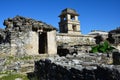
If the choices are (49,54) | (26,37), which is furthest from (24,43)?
(49,54)

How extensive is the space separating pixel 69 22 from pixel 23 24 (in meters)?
22.2

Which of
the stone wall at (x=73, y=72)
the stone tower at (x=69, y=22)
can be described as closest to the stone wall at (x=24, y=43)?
the stone wall at (x=73, y=72)

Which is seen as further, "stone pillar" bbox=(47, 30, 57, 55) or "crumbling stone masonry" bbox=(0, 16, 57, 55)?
"stone pillar" bbox=(47, 30, 57, 55)

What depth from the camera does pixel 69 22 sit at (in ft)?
128

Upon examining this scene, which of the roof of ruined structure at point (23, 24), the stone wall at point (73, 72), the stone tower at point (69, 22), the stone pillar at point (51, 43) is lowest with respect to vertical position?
the stone wall at point (73, 72)

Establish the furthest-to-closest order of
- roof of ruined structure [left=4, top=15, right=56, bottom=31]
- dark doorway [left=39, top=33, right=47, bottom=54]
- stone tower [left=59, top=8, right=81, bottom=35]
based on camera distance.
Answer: stone tower [left=59, top=8, right=81, bottom=35] → dark doorway [left=39, top=33, right=47, bottom=54] → roof of ruined structure [left=4, top=15, right=56, bottom=31]

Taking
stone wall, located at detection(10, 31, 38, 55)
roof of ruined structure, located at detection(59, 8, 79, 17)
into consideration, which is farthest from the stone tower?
stone wall, located at detection(10, 31, 38, 55)

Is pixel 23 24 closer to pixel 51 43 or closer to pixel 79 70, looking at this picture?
pixel 51 43

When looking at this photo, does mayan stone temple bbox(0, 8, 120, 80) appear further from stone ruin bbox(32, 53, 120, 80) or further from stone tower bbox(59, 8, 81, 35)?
stone tower bbox(59, 8, 81, 35)

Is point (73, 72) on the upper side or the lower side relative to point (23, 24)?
lower

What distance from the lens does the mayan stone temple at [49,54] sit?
17.9ft

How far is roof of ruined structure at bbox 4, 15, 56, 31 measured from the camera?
17047 mm

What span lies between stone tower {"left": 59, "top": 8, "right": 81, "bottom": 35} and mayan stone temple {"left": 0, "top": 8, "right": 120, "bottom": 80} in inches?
453

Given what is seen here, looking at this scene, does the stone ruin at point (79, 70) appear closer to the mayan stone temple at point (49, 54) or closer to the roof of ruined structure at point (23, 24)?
the mayan stone temple at point (49, 54)
